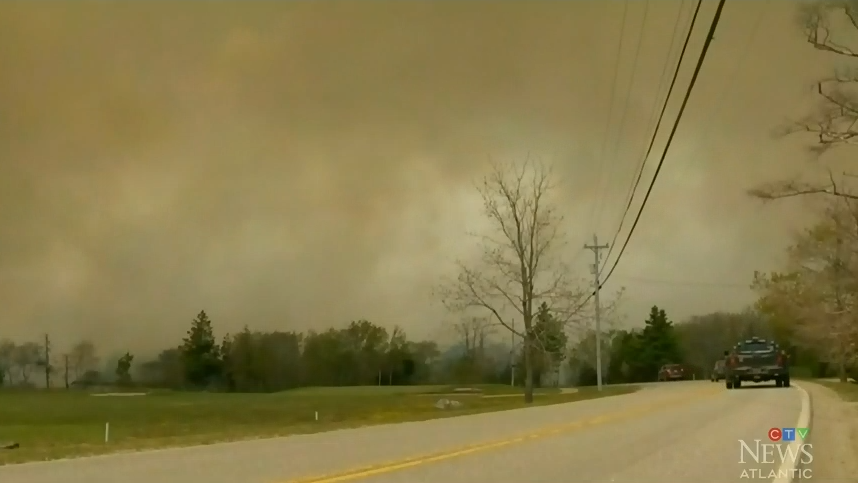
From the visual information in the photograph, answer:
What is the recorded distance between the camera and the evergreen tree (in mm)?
93375

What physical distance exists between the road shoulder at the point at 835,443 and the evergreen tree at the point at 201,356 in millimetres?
77360

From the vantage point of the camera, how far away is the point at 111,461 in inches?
518

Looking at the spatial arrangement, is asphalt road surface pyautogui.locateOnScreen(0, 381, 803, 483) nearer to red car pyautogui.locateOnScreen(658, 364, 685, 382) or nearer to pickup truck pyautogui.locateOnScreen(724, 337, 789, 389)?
pickup truck pyautogui.locateOnScreen(724, 337, 789, 389)

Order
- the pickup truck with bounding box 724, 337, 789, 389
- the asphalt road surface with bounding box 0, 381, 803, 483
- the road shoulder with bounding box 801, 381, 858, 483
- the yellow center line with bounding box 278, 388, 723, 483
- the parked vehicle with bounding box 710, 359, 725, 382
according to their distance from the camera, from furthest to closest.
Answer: the parked vehicle with bounding box 710, 359, 725, 382
the pickup truck with bounding box 724, 337, 789, 389
the road shoulder with bounding box 801, 381, 858, 483
the asphalt road surface with bounding box 0, 381, 803, 483
the yellow center line with bounding box 278, 388, 723, 483

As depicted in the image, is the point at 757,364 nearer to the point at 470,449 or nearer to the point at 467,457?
the point at 470,449

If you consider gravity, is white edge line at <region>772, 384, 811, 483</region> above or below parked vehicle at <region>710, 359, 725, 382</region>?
above

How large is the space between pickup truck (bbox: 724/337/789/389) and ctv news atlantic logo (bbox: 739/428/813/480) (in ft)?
68.8

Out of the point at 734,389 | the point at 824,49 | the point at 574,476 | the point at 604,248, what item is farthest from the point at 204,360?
the point at 574,476

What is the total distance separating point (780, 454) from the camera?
12859 mm

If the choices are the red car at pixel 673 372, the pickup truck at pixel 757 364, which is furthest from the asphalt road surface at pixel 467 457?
the red car at pixel 673 372

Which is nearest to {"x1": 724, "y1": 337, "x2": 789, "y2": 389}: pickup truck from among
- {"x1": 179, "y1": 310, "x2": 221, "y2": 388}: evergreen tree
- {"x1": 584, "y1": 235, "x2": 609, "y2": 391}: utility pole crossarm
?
{"x1": 584, "y1": 235, "x2": 609, "y2": 391}: utility pole crossarm

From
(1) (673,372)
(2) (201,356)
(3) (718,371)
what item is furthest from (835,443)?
(2) (201,356)

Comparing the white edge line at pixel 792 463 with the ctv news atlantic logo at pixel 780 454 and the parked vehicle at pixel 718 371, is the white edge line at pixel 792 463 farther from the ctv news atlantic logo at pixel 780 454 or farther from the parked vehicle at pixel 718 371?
the parked vehicle at pixel 718 371

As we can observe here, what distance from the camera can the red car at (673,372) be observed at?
64.9 metres
